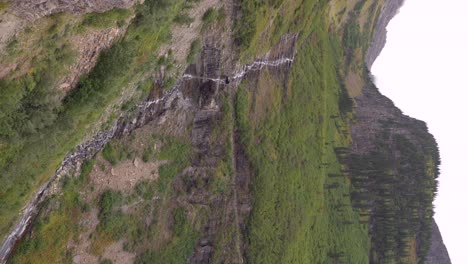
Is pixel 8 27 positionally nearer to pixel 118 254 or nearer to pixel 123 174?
pixel 123 174

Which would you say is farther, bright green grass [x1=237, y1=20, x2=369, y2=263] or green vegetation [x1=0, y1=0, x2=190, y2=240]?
bright green grass [x1=237, y1=20, x2=369, y2=263]

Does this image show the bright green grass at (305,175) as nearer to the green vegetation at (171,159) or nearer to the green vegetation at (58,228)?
the green vegetation at (171,159)

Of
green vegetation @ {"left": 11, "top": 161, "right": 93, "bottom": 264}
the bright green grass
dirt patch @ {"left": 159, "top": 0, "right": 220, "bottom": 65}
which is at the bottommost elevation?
the bright green grass

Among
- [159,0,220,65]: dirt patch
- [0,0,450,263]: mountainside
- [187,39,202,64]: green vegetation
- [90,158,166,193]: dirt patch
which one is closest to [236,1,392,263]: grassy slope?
[0,0,450,263]: mountainside

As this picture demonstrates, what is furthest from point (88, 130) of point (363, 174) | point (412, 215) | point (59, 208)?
point (412, 215)

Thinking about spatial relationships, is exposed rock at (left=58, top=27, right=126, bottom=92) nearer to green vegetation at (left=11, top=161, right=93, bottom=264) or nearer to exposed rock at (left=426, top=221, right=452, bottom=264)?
green vegetation at (left=11, top=161, right=93, bottom=264)

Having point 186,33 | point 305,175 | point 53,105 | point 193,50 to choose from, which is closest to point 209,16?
point 193,50
